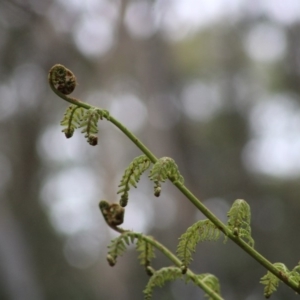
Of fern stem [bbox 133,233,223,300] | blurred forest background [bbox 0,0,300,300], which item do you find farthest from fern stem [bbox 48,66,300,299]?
blurred forest background [bbox 0,0,300,300]

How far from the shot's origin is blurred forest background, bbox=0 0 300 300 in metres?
4.70

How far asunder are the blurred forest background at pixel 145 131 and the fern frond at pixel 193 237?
150 inches

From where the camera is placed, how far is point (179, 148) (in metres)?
5.22

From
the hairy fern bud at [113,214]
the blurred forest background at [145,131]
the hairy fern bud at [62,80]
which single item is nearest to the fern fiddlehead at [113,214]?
the hairy fern bud at [113,214]

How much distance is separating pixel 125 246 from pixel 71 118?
0.41ft

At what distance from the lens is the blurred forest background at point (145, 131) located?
470 cm

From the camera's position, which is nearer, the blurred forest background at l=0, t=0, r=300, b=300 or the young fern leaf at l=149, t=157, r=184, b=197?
the young fern leaf at l=149, t=157, r=184, b=197

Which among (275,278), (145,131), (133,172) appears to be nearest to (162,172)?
(133,172)

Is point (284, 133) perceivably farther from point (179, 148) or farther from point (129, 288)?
point (129, 288)

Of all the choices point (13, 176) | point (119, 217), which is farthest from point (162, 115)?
point (119, 217)

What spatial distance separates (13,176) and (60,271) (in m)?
1.13

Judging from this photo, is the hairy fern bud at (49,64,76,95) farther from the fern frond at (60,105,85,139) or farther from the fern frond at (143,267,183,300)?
the fern frond at (143,267,183,300)

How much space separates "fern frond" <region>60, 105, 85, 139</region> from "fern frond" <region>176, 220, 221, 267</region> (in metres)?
0.14

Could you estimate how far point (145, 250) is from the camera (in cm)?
44
